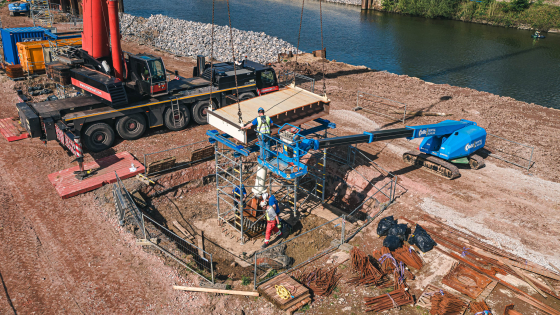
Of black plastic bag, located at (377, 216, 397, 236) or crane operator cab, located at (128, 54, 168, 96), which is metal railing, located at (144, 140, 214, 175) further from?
black plastic bag, located at (377, 216, 397, 236)

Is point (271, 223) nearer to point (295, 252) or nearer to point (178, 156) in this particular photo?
point (295, 252)

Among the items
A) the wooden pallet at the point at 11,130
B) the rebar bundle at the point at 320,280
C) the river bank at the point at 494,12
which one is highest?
the river bank at the point at 494,12

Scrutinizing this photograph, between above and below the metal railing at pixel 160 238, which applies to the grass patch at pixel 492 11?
above

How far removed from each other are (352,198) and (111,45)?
1471 cm

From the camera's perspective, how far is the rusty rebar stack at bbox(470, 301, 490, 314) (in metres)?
11.1

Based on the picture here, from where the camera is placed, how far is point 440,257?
13.4 meters

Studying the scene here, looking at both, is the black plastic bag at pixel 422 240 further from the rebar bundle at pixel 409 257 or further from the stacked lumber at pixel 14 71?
the stacked lumber at pixel 14 71

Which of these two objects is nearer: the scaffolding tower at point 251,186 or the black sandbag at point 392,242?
the black sandbag at point 392,242

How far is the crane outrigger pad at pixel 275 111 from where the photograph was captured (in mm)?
14648

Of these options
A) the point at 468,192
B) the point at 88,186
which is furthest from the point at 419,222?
the point at 88,186

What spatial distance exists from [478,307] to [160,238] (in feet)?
33.7

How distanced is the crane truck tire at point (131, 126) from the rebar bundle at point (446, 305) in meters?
16.7

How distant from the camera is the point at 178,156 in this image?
2056 cm


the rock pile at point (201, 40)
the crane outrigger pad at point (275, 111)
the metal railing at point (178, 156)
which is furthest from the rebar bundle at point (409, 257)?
the rock pile at point (201, 40)
